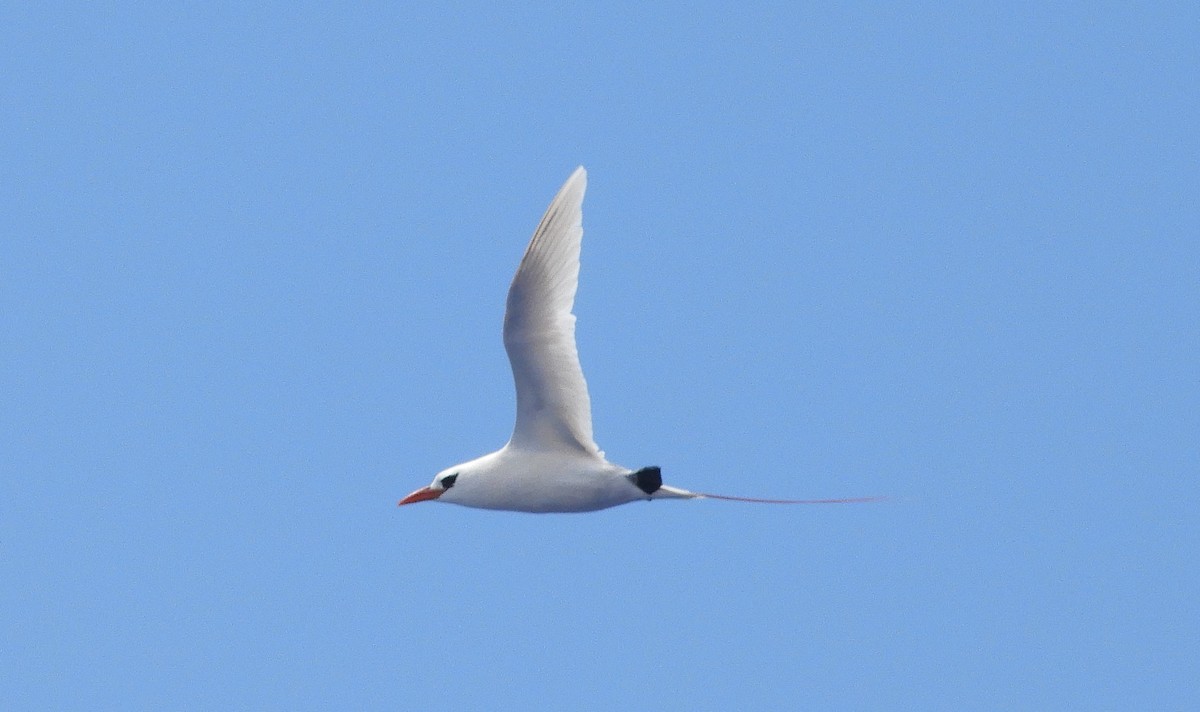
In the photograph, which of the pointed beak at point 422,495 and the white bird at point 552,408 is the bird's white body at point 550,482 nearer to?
the white bird at point 552,408

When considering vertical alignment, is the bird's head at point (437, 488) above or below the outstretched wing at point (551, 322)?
below

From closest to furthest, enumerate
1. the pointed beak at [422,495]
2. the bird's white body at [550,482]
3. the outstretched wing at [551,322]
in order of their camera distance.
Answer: the outstretched wing at [551,322] → the bird's white body at [550,482] → the pointed beak at [422,495]

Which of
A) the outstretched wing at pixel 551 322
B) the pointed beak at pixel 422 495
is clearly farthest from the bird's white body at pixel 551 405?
the pointed beak at pixel 422 495

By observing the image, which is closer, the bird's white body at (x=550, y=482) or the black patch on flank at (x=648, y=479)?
the black patch on flank at (x=648, y=479)

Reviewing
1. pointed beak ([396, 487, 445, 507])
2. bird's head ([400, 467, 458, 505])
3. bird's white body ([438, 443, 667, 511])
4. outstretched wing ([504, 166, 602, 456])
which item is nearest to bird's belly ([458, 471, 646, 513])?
bird's white body ([438, 443, 667, 511])

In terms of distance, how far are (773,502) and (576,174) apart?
14.3ft

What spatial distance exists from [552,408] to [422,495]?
8.24ft

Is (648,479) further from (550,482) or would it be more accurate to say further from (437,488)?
(437,488)

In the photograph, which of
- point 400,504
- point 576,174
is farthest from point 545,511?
point 576,174

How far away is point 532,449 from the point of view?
19578 mm

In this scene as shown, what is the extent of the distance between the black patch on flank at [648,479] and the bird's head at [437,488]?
2461 millimetres

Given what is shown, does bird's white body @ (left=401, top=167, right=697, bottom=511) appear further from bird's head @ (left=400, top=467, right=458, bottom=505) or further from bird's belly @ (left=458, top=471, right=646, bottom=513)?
bird's head @ (left=400, top=467, right=458, bottom=505)

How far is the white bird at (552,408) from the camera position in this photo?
18.8 m

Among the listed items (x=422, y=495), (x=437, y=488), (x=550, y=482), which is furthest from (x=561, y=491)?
(x=422, y=495)
